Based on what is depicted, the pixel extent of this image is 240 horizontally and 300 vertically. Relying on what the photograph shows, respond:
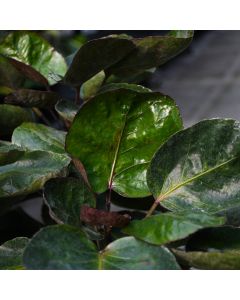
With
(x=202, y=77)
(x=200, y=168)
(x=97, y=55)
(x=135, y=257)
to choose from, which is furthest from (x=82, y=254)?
(x=202, y=77)

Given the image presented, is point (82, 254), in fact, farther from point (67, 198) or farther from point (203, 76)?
point (203, 76)

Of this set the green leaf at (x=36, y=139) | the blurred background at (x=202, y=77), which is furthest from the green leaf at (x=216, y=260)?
the blurred background at (x=202, y=77)

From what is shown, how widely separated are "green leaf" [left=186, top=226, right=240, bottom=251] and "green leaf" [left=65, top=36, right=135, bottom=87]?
27 cm

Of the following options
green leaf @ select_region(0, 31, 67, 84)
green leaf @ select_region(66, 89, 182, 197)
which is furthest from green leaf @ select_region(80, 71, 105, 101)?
green leaf @ select_region(66, 89, 182, 197)

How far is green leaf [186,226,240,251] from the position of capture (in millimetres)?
557

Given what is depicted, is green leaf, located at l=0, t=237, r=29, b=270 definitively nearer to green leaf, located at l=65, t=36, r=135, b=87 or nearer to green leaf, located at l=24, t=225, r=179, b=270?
green leaf, located at l=24, t=225, r=179, b=270

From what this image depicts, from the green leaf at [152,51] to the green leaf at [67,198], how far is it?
0.77ft

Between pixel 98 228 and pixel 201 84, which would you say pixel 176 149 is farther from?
pixel 201 84

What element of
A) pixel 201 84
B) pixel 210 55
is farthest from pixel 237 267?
pixel 210 55

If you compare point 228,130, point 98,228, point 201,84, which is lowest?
point 201,84

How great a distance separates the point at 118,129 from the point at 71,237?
14cm

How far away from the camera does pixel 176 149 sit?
583mm

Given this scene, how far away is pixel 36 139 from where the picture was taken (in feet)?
2.34

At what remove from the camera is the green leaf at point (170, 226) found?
0.49m
